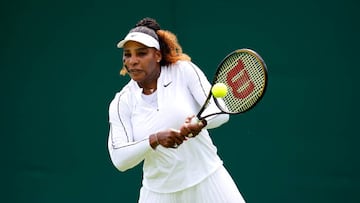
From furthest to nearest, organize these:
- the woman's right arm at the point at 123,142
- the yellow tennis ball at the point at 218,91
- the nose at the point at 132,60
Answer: the nose at the point at 132,60
the woman's right arm at the point at 123,142
the yellow tennis ball at the point at 218,91

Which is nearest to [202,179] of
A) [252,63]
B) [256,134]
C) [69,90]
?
[252,63]

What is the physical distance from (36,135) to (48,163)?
0.73 feet

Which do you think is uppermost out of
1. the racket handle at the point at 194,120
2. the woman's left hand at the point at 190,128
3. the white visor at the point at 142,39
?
the white visor at the point at 142,39

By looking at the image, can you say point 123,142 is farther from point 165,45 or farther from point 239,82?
point 239,82

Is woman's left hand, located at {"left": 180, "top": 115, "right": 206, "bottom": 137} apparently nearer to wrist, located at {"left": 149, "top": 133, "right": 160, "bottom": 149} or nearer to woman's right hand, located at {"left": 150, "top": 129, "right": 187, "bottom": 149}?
woman's right hand, located at {"left": 150, "top": 129, "right": 187, "bottom": 149}

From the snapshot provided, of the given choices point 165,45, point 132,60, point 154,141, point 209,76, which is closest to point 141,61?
point 132,60

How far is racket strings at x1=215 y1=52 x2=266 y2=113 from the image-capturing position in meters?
4.41

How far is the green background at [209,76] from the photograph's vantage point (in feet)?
19.5

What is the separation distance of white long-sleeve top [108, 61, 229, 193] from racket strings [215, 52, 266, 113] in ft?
0.32

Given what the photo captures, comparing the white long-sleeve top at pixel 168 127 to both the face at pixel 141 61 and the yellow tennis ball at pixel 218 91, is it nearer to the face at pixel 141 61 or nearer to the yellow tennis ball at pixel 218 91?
the face at pixel 141 61

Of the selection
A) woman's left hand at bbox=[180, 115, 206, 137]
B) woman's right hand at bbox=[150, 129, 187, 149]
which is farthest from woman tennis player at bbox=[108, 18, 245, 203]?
woman's left hand at bbox=[180, 115, 206, 137]

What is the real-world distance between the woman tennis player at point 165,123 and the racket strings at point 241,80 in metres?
0.10

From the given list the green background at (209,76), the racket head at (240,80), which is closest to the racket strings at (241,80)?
the racket head at (240,80)

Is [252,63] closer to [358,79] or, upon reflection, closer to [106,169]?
[358,79]
